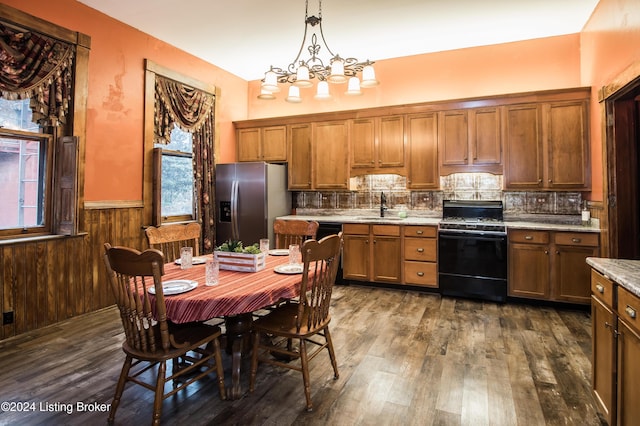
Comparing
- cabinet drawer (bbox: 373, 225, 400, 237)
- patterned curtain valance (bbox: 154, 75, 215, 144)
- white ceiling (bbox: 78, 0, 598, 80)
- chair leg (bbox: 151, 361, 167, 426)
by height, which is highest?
white ceiling (bbox: 78, 0, 598, 80)

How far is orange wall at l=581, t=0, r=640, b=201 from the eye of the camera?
273cm


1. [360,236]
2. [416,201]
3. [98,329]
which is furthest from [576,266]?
[98,329]

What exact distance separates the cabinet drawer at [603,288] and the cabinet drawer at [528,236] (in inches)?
80.5

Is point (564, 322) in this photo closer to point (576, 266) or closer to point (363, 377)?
point (576, 266)

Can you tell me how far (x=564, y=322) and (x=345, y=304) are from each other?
2.14m

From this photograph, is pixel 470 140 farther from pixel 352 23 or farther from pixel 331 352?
pixel 331 352

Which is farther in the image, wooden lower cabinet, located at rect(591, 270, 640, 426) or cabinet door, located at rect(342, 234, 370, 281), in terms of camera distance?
cabinet door, located at rect(342, 234, 370, 281)

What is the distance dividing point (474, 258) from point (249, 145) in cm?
367

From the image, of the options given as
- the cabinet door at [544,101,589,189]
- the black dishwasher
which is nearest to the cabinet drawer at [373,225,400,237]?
the black dishwasher

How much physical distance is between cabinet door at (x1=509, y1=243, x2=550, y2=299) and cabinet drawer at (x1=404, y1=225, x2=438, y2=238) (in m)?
0.84

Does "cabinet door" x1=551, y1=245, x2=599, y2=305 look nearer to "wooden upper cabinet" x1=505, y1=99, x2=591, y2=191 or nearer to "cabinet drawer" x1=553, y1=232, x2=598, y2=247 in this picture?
"cabinet drawer" x1=553, y1=232, x2=598, y2=247

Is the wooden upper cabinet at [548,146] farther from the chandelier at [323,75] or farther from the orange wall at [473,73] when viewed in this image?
the chandelier at [323,75]

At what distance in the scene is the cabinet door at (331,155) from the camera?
5.05m

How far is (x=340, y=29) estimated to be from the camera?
4121 mm
